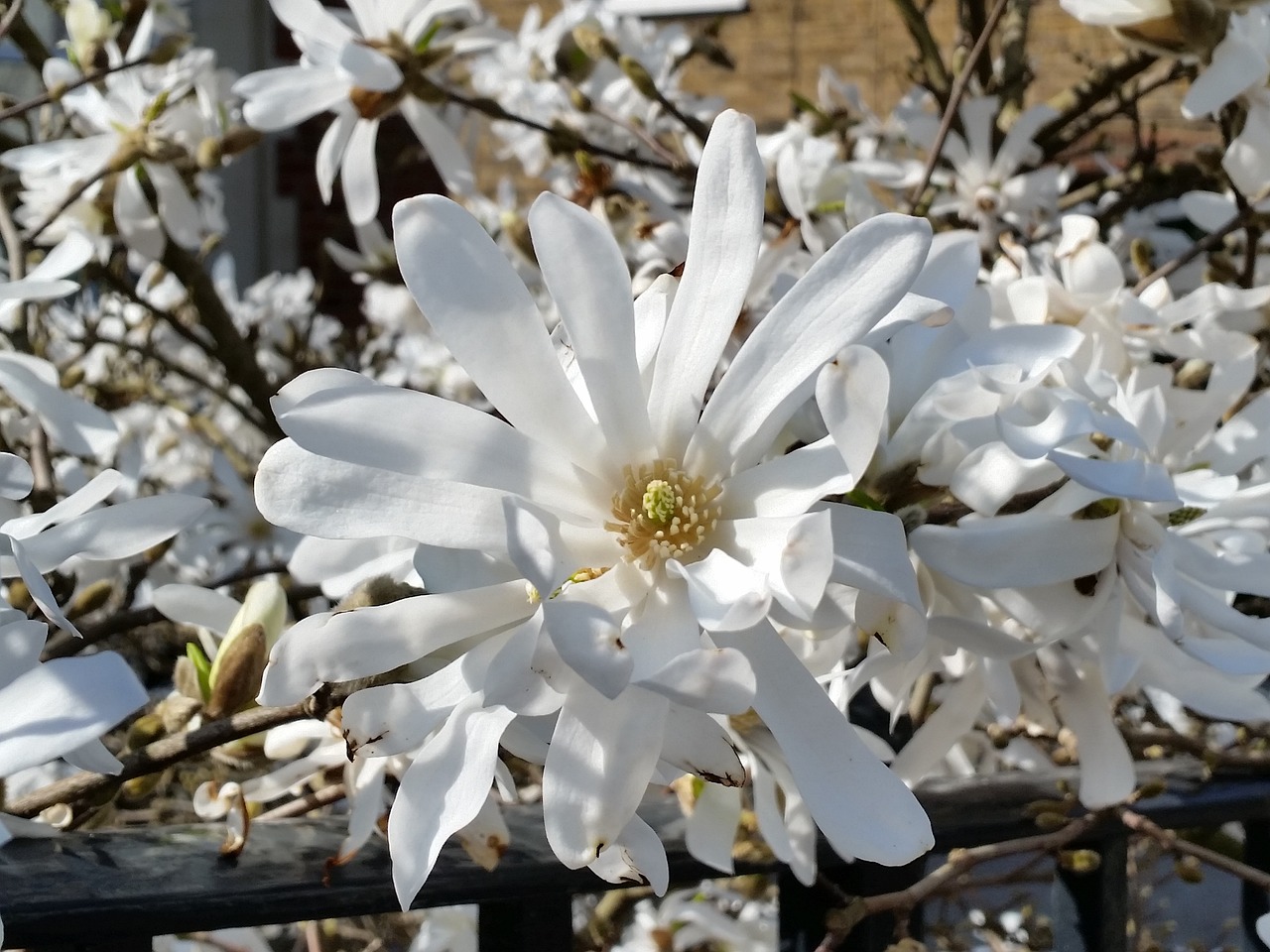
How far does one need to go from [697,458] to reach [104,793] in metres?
0.32

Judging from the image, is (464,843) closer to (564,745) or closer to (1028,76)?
(564,745)

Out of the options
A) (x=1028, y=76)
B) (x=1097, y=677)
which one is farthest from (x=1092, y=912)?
(x=1028, y=76)

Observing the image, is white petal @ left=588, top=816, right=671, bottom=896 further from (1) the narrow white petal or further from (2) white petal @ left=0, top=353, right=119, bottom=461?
(2) white petal @ left=0, top=353, right=119, bottom=461

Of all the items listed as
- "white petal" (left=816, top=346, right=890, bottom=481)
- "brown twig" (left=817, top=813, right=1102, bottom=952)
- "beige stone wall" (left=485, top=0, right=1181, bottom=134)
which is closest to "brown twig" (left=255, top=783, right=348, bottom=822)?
"brown twig" (left=817, top=813, right=1102, bottom=952)

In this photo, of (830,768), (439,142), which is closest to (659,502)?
(830,768)

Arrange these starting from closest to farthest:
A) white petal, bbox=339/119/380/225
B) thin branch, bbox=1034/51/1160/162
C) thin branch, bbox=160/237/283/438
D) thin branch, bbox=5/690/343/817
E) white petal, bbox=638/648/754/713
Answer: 1. white petal, bbox=638/648/754/713
2. thin branch, bbox=5/690/343/817
3. white petal, bbox=339/119/380/225
4. thin branch, bbox=1034/51/1160/162
5. thin branch, bbox=160/237/283/438

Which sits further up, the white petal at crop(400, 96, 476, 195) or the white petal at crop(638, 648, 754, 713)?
the white petal at crop(400, 96, 476, 195)

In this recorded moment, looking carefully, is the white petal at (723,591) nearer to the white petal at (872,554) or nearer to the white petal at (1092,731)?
the white petal at (872,554)

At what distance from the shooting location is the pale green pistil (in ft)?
1.34

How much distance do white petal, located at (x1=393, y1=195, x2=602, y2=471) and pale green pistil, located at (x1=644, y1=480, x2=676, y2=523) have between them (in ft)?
0.10

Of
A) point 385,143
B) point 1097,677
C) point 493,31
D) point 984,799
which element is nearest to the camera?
point 1097,677

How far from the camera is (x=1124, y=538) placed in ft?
1.52

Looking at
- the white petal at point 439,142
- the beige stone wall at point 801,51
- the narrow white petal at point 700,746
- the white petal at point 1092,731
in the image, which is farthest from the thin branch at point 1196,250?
the beige stone wall at point 801,51

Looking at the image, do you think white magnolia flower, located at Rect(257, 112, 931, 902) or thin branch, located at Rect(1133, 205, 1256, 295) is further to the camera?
thin branch, located at Rect(1133, 205, 1256, 295)
